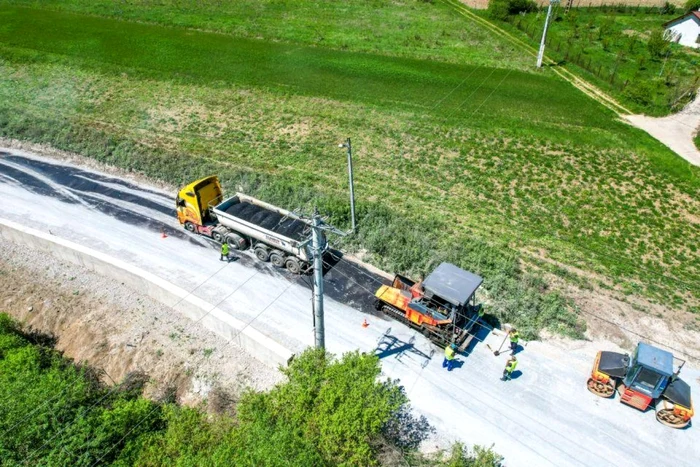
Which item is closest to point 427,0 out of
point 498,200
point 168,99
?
point 168,99

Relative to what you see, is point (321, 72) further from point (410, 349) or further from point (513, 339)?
point (513, 339)

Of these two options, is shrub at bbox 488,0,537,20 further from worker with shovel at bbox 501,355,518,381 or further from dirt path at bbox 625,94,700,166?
worker with shovel at bbox 501,355,518,381

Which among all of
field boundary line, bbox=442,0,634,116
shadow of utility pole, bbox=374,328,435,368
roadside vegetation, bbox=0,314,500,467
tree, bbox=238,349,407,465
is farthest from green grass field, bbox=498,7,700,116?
tree, bbox=238,349,407,465

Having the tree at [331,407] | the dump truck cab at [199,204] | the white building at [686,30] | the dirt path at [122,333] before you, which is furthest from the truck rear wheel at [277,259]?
the white building at [686,30]

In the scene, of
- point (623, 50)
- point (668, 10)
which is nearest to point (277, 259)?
point (623, 50)

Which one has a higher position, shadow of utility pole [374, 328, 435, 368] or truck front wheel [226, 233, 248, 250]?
truck front wheel [226, 233, 248, 250]

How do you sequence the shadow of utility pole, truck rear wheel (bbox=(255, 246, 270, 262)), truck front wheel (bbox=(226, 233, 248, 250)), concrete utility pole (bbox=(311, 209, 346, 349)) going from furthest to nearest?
truck front wheel (bbox=(226, 233, 248, 250))
truck rear wheel (bbox=(255, 246, 270, 262))
the shadow of utility pole
concrete utility pole (bbox=(311, 209, 346, 349))
